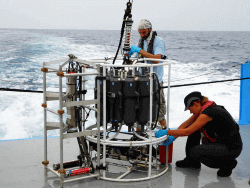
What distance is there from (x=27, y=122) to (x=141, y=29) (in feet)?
20.7

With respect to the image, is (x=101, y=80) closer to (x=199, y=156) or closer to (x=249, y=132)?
(x=199, y=156)

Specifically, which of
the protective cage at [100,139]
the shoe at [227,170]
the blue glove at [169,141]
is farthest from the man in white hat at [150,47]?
the shoe at [227,170]

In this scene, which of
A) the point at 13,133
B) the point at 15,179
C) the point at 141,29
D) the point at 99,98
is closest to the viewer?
the point at 99,98

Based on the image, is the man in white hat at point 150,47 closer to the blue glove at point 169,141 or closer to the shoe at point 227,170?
the blue glove at point 169,141

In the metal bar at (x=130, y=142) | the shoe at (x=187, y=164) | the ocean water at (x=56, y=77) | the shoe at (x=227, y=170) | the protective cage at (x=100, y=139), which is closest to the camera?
the protective cage at (x=100, y=139)

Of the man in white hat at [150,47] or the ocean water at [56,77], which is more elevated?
the man in white hat at [150,47]

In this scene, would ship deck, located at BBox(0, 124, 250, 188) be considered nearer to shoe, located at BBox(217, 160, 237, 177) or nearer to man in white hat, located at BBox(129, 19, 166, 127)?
shoe, located at BBox(217, 160, 237, 177)

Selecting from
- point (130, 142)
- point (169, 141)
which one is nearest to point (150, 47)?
point (169, 141)

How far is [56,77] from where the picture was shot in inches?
425

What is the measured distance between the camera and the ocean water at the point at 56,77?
28.1ft

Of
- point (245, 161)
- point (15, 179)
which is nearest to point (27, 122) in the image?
point (15, 179)

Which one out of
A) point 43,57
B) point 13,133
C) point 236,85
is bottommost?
point 13,133

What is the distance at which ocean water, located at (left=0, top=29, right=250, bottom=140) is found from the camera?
8.57m

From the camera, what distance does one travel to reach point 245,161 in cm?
310
